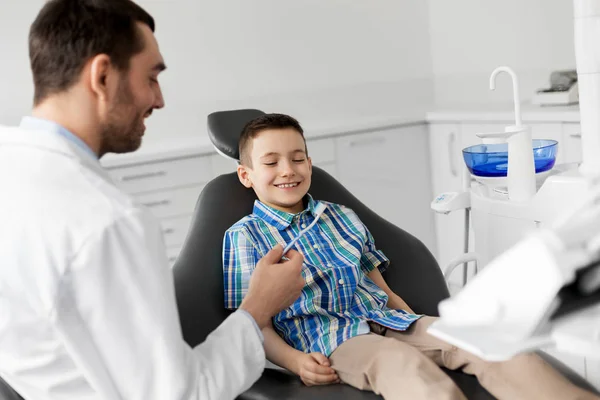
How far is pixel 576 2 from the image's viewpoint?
1.84 m

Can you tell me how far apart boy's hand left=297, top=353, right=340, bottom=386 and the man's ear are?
0.76 m

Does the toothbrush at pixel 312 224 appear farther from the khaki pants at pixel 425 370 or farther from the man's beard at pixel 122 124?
the man's beard at pixel 122 124

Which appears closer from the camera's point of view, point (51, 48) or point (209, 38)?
point (51, 48)

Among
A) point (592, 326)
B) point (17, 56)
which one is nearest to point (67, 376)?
point (592, 326)

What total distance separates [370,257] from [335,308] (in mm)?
237

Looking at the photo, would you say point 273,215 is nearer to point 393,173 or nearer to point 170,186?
point 170,186

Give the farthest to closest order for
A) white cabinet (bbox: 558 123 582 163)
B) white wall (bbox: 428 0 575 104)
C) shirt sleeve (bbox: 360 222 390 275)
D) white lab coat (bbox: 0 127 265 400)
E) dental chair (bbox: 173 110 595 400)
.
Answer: white wall (bbox: 428 0 575 104), white cabinet (bbox: 558 123 582 163), shirt sleeve (bbox: 360 222 390 275), dental chair (bbox: 173 110 595 400), white lab coat (bbox: 0 127 265 400)

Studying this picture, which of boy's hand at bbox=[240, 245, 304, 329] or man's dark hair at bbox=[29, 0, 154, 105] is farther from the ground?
man's dark hair at bbox=[29, 0, 154, 105]

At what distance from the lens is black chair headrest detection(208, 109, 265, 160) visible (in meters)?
2.25

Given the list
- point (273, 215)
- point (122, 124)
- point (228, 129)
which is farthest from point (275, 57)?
point (122, 124)

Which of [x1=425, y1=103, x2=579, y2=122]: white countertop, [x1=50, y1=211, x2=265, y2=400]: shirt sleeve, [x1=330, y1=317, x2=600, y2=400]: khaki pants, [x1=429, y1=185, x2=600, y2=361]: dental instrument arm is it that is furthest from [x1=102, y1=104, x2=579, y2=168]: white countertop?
[x1=429, y1=185, x2=600, y2=361]: dental instrument arm

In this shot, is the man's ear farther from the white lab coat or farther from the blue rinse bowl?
the blue rinse bowl

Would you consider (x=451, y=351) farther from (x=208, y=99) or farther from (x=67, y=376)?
(x=208, y=99)

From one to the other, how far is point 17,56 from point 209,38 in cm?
90
